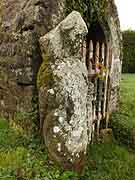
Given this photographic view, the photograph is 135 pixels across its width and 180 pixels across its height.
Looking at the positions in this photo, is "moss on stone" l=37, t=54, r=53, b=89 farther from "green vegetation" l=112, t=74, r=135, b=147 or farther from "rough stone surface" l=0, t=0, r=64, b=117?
"green vegetation" l=112, t=74, r=135, b=147

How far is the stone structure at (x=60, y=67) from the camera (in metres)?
6.55

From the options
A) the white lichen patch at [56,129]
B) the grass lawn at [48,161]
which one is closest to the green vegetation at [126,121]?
the grass lawn at [48,161]

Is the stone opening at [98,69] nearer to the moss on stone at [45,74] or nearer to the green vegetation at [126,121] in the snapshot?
the green vegetation at [126,121]

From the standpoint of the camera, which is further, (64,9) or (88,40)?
(88,40)

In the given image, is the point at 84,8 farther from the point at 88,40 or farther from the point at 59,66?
the point at 59,66

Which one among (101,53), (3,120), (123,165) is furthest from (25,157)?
(101,53)

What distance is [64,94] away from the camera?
21.4 ft

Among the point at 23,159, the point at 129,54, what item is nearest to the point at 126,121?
the point at 23,159

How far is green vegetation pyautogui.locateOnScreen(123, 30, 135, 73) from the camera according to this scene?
1783cm

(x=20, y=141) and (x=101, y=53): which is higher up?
(x=101, y=53)

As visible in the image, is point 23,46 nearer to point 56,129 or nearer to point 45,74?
point 45,74

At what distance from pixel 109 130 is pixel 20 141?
2394 millimetres

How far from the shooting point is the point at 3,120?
8008mm

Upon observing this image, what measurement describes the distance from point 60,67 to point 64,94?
432 millimetres
